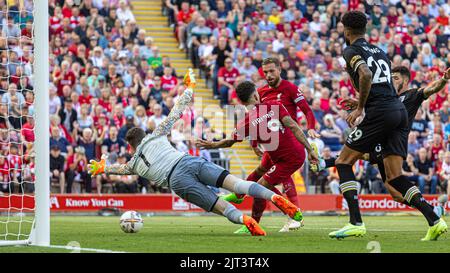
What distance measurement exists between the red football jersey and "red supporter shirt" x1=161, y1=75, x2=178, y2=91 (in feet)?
44.3

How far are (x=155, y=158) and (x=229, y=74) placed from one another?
1569cm

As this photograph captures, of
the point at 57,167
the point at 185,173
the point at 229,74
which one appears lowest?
the point at 57,167

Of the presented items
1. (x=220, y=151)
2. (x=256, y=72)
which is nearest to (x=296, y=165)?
(x=220, y=151)

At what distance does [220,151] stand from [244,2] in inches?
277

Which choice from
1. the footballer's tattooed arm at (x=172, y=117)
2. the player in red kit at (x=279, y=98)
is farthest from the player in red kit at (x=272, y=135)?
the footballer's tattooed arm at (x=172, y=117)

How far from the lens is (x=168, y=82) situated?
28.3 metres

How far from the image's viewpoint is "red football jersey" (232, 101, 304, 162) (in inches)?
555

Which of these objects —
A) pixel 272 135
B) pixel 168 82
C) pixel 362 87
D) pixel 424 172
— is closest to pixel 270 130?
pixel 272 135

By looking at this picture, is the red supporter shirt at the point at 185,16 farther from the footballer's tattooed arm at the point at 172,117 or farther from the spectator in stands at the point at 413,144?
the footballer's tattooed arm at the point at 172,117

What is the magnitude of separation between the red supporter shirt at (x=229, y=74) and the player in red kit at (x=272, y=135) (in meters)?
13.5

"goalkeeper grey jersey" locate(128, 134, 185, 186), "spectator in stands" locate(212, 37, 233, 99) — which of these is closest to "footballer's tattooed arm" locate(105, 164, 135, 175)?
"goalkeeper grey jersey" locate(128, 134, 185, 186)

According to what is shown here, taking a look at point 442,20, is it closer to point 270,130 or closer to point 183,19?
point 183,19

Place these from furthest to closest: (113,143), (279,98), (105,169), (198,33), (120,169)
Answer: (198,33) → (113,143) → (279,98) → (105,169) → (120,169)

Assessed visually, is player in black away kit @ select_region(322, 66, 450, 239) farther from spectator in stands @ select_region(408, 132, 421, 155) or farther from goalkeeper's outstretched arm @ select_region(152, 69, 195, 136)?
spectator in stands @ select_region(408, 132, 421, 155)
